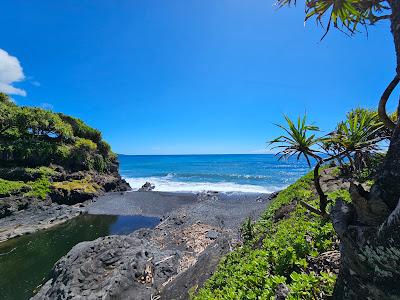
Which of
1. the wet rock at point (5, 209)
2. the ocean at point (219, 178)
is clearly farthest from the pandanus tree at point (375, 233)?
the wet rock at point (5, 209)

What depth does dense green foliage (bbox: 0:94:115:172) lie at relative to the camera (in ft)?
93.6

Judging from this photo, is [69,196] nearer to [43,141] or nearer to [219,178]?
[43,141]

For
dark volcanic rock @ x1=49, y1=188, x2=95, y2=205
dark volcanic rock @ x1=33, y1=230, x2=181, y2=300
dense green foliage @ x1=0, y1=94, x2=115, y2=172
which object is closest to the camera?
dark volcanic rock @ x1=33, y1=230, x2=181, y2=300

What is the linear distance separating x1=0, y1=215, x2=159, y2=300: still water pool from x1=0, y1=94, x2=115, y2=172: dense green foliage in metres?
12.5

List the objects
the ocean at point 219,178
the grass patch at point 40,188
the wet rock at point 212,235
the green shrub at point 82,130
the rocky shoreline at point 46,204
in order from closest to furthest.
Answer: the wet rock at point 212,235 < the rocky shoreline at point 46,204 < the grass patch at point 40,188 < the green shrub at point 82,130 < the ocean at point 219,178

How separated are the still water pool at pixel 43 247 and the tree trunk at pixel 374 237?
45.4 ft

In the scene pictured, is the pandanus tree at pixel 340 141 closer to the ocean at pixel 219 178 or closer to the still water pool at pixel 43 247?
the ocean at pixel 219 178

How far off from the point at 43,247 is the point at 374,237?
19.7 metres

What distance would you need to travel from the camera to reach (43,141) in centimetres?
3225

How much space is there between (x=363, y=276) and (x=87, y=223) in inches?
904

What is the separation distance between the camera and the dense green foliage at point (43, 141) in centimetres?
2853

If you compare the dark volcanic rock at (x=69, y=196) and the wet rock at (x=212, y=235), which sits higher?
the dark volcanic rock at (x=69, y=196)

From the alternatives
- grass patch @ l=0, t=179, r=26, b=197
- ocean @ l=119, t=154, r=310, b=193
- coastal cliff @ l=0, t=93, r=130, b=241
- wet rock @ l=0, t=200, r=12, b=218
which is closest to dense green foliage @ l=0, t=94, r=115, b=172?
coastal cliff @ l=0, t=93, r=130, b=241

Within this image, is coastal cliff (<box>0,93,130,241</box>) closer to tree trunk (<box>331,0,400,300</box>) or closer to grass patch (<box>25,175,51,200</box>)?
grass patch (<box>25,175,51,200</box>)
